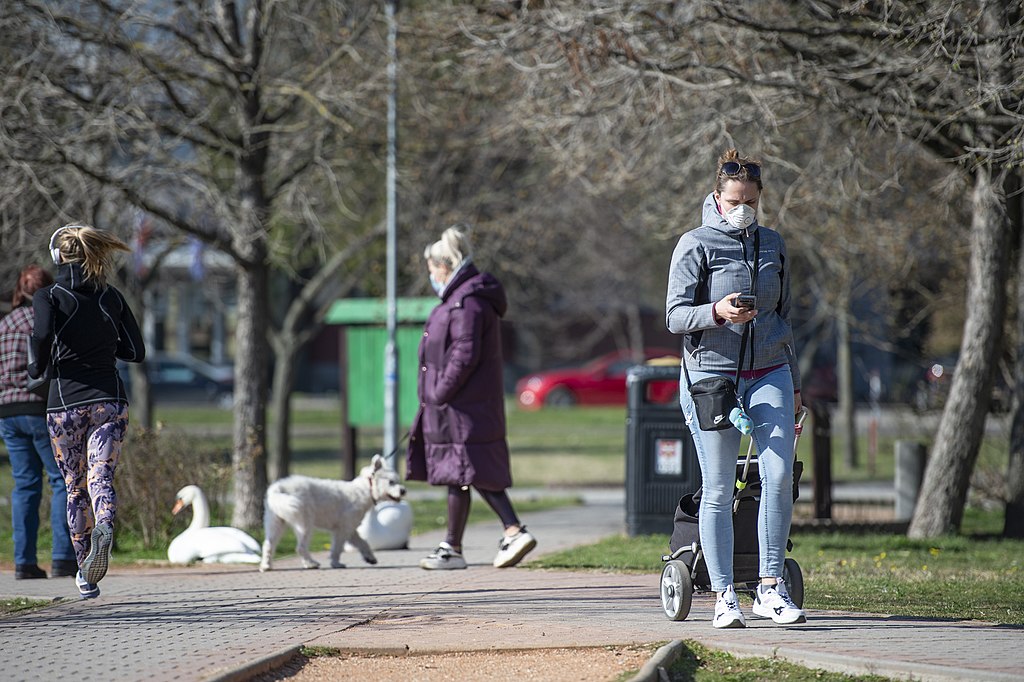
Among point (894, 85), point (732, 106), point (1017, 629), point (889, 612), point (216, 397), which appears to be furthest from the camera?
point (216, 397)

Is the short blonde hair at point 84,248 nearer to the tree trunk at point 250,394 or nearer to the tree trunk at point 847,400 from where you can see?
the tree trunk at point 250,394

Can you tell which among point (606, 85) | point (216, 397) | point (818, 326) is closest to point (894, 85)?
point (606, 85)

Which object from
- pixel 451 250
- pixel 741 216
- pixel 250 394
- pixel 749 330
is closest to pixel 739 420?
pixel 749 330

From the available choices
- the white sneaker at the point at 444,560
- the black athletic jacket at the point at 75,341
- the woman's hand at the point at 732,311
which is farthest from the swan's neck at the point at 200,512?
the woman's hand at the point at 732,311

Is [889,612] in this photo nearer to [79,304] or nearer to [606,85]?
[79,304]

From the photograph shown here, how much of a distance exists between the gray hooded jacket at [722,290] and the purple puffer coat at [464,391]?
2595 mm

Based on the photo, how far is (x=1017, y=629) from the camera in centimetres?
586

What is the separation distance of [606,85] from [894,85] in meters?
2.32

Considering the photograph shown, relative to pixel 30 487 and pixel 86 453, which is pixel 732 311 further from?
pixel 30 487

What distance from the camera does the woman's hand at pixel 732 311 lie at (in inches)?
214

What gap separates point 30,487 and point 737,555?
14.7 feet

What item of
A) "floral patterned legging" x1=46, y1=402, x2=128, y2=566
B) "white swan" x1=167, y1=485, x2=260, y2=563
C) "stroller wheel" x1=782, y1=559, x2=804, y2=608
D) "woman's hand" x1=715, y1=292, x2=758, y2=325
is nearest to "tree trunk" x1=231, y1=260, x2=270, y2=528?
"white swan" x1=167, y1=485, x2=260, y2=563

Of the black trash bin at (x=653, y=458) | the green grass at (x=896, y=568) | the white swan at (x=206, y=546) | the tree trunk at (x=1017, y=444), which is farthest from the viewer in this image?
the tree trunk at (x=1017, y=444)

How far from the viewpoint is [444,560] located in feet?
27.1
